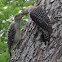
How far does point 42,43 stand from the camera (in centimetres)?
305

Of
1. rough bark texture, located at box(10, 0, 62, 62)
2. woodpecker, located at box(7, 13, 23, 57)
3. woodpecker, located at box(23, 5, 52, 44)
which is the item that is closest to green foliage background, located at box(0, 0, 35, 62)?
woodpecker, located at box(7, 13, 23, 57)

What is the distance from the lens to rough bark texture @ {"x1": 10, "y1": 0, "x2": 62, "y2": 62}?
2850mm

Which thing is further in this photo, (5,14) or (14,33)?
(5,14)

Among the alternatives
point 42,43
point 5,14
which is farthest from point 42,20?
point 5,14

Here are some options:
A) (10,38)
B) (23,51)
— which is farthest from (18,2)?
(23,51)

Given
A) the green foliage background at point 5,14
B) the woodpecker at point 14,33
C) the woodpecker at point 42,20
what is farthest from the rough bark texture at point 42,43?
the green foliage background at point 5,14

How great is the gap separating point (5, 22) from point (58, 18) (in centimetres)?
194

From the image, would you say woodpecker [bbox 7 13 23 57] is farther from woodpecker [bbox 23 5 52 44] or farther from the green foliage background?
woodpecker [bbox 23 5 52 44]

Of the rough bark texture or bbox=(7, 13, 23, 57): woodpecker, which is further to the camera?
bbox=(7, 13, 23, 57): woodpecker

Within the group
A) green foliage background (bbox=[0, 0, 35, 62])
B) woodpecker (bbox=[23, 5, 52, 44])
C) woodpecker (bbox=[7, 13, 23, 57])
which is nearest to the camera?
woodpecker (bbox=[23, 5, 52, 44])

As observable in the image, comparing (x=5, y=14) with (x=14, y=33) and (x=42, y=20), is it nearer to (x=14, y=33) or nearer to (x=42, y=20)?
(x=14, y=33)

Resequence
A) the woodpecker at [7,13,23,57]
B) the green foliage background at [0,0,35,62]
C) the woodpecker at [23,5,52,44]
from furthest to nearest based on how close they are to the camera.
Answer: the green foliage background at [0,0,35,62]
the woodpecker at [7,13,23,57]
the woodpecker at [23,5,52,44]

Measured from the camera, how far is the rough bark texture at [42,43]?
9.35 feet

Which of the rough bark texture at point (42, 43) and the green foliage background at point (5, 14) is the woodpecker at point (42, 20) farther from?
the green foliage background at point (5, 14)
